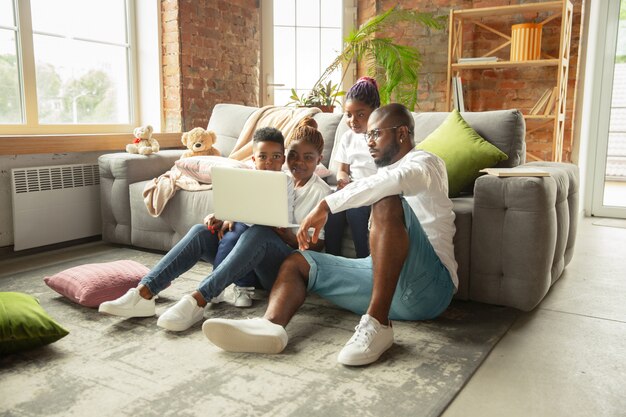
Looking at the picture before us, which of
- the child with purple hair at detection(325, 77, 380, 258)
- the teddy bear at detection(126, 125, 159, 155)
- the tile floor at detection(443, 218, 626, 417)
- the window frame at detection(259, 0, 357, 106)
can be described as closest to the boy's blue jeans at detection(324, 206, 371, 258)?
the child with purple hair at detection(325, 77, 380, 258)

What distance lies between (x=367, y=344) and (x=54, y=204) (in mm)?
2320

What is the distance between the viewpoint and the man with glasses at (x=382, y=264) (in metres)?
1.70

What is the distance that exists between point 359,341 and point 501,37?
11.8 ft

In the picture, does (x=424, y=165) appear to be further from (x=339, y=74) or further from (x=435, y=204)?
(x=339, y=74)

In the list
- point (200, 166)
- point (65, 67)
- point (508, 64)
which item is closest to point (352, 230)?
point (200, 166)

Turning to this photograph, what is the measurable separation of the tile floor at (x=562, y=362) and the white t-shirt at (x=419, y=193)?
35 centimetres

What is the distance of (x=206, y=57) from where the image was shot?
4336 millimetres

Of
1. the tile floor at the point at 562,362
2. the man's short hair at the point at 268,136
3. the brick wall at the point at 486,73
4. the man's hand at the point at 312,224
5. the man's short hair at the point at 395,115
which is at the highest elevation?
the brick wall at the point at 486,73

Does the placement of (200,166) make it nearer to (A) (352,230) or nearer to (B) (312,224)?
(A) (352,230)

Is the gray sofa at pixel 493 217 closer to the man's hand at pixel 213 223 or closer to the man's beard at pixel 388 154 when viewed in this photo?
the man's beard at pixel 388 154

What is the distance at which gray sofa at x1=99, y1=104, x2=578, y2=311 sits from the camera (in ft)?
6.84

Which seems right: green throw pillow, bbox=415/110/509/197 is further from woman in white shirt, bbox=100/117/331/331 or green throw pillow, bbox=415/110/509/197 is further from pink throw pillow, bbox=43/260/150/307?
pink throw pillow, bbox=43/260/150/307

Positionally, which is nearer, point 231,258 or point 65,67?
point 231,258

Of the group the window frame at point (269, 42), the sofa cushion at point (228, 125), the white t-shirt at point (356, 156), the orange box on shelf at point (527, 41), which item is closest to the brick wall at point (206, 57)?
the window frame at point (269, 42)
